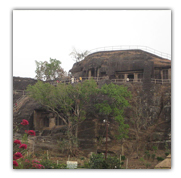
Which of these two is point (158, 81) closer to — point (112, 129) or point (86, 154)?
point (112, 129)

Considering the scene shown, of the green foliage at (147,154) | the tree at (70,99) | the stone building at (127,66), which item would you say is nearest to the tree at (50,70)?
the stone building at (127,66)

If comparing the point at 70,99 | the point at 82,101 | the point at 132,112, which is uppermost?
the point at 70,99

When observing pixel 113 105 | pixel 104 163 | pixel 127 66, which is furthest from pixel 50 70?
pixel 104 163

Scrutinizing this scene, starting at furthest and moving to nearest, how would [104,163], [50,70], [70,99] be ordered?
[50,70] < [70,99] < [104,163]

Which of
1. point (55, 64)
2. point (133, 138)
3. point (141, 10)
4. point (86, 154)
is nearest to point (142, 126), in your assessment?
point (133, 138)

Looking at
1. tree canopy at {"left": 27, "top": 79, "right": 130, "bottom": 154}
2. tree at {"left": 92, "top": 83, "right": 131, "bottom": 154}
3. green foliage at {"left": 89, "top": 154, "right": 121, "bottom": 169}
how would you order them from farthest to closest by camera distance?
tree canopy at {"left": 27, "top": 79, "right": 130, "bottom": 154}, tree at {"left": 92, "top": 83, "right": 131, "bottom": 154}, green foliage at {"left": 89, "top": 154, "right": 121, "bottom": 169}

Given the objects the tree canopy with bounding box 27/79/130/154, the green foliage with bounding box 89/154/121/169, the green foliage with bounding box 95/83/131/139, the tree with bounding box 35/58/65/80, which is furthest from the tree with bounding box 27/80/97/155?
the tree with bounding box 35/58/65/80

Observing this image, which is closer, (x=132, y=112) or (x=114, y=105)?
(x=114, y=105)

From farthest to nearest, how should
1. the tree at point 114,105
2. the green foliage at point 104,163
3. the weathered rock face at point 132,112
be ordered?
the weathered rock face at point 132,112
the tree at point 114,105
the green foliage at point 104,163

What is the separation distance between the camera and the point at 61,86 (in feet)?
79.5

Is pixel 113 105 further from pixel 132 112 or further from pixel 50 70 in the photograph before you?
pixel 50 70

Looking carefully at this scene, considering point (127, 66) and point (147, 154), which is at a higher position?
point (127, 66)

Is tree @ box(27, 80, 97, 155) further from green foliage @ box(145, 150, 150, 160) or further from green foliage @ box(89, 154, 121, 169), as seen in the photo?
green foliage @ box(89, 154, 121, 169)

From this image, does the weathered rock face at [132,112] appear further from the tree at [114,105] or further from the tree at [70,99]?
the tree at [70,99]
